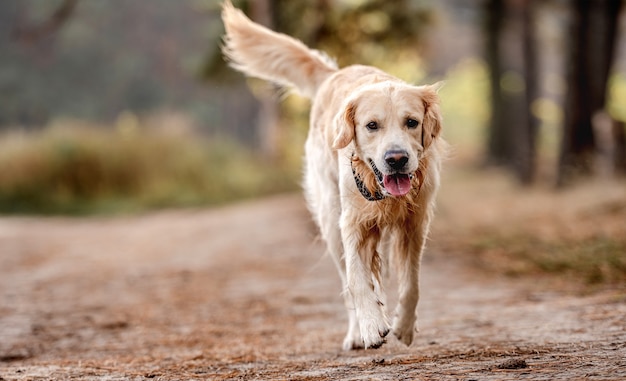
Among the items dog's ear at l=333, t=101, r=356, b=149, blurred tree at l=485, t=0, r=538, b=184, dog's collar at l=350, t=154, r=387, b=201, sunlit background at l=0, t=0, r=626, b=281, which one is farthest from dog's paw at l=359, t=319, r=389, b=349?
blurred tree at l=485, t=0, r=538, b=184

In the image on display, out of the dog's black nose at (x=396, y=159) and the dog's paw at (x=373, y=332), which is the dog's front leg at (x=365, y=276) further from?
the dog's black nose at (x=396, y=159)

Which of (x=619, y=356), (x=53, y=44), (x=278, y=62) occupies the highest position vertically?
(x=53, y=44)

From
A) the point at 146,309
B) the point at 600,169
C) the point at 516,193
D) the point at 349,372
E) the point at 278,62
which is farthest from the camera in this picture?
the point at 516,193

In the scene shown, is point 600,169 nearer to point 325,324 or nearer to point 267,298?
point 267,298

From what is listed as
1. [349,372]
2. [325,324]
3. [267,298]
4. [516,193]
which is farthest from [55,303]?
[516,193]

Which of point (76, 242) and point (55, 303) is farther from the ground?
point (76, 242)

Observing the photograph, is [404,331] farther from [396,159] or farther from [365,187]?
[396,159]

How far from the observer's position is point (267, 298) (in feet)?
22.5

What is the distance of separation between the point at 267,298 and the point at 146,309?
101 cm

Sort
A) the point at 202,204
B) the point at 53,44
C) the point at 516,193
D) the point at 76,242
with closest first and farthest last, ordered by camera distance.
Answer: the point at 76,242
the point at 516,193
the point at 202,204
the point at 53,44

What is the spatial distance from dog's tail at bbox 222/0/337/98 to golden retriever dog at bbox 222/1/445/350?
2.31 ft

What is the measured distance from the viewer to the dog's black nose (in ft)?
12.1

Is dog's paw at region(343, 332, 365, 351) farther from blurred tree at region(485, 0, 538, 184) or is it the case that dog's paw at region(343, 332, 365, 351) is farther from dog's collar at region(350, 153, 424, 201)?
blurred tree at region(485, 0, 538, 184)

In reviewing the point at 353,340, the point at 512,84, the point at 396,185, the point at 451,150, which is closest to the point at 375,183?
the point at 396,185
